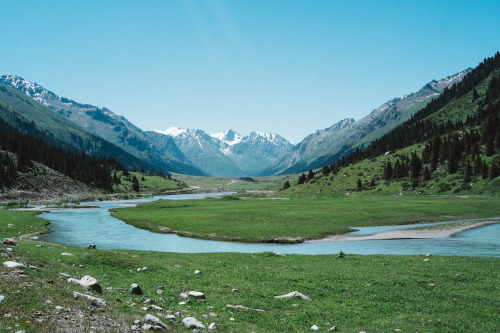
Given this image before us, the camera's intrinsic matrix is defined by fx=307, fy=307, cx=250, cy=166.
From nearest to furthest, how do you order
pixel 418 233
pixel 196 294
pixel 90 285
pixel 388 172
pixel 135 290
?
1. pixel 90 285
2. pixel 135 290
3. pixel 196 294
4. pixel 418 233
5. pixel 388 172

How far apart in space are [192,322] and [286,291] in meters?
8.46

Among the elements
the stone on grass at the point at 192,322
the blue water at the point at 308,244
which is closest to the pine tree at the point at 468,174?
the blue water at the point at 308,244

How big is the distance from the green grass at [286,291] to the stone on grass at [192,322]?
0.34 meters

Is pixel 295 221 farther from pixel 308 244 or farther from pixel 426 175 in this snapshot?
pixel 426 175

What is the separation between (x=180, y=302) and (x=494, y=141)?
507ft

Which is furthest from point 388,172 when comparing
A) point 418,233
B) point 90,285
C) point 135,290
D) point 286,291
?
point 90,285

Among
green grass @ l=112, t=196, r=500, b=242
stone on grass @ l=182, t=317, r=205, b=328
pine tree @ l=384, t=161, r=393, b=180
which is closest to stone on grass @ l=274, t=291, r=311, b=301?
stone on grass @ l=182, t=317, r=205, b=328

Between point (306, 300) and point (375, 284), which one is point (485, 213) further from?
point (306, 300)

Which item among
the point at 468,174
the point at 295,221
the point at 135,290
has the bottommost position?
the point at 295,221

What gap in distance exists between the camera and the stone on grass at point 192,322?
13.1m

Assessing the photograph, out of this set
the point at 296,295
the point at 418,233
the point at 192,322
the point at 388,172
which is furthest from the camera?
the point at 388,172

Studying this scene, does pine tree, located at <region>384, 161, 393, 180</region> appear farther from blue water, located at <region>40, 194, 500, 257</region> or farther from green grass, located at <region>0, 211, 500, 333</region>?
green grass, located at <region>0, 211, 500, 333</region>

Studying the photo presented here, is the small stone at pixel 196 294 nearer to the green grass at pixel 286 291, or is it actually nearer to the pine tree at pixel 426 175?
the green grass at pixel 286 291

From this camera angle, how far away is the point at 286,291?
65.8 feet
